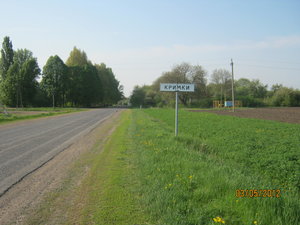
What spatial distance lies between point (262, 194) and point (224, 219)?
1186 mm

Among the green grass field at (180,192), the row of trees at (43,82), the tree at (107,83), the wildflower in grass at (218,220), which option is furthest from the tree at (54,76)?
the wildflower in grass at (218,220)

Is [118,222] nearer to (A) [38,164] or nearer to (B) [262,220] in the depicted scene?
(B) [262,220]

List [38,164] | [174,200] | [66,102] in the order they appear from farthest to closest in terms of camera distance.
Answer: [66,102] → [38,164] → [174,200]

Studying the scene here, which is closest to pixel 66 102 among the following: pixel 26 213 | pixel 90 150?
pixel 90 150

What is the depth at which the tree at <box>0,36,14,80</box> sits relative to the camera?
6781 cm

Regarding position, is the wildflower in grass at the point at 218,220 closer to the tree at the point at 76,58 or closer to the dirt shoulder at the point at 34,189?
the dirt shoulder at the point at 34,189

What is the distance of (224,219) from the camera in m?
3.27

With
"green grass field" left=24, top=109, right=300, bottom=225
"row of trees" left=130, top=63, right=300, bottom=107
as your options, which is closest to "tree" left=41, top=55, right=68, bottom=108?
"row of trees" left=130, top=63, right=300, bottom=107

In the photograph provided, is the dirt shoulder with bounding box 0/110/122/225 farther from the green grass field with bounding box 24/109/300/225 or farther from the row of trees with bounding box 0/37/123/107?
the row of trees with bounding box 0/37/123/107
